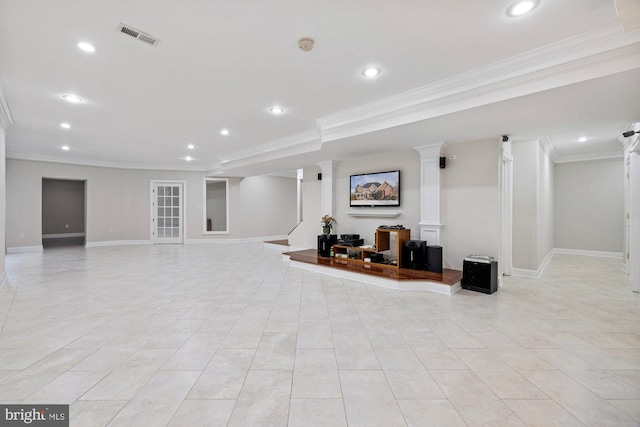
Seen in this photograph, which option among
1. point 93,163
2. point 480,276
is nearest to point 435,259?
point 480,276

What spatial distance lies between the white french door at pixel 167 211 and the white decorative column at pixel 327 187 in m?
5.89

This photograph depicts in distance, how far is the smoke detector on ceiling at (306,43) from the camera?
2.57m

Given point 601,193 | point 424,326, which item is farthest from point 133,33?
point 601,193

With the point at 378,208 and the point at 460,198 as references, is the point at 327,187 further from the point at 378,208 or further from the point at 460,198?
the point at 460,198

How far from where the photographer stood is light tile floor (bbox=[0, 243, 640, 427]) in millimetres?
1731

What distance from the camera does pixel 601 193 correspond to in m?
7.34

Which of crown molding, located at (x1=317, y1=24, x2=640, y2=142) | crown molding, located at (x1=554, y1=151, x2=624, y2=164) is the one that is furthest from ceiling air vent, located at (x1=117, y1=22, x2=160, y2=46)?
crown molding, located at (x1=554, y1=151, x2=624, y2=164)

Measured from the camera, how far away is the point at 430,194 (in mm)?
5164

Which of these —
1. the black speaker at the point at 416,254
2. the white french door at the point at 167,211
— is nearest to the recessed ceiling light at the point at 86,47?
the black speaker at the point at 416,254

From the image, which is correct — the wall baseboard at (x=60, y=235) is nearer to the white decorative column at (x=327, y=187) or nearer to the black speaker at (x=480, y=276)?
the white decorative column at (x=327, y=187)

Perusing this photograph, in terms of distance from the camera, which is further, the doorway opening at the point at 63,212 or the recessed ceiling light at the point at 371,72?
the doorway opening at the point at 63,212

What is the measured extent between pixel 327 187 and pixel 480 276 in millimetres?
3799

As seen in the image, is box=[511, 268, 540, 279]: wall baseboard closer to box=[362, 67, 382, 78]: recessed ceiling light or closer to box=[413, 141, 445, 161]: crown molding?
box=[413, 141, 445, 161]: crown molding

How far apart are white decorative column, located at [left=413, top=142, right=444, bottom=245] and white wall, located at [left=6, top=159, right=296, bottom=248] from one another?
700 centimetres
